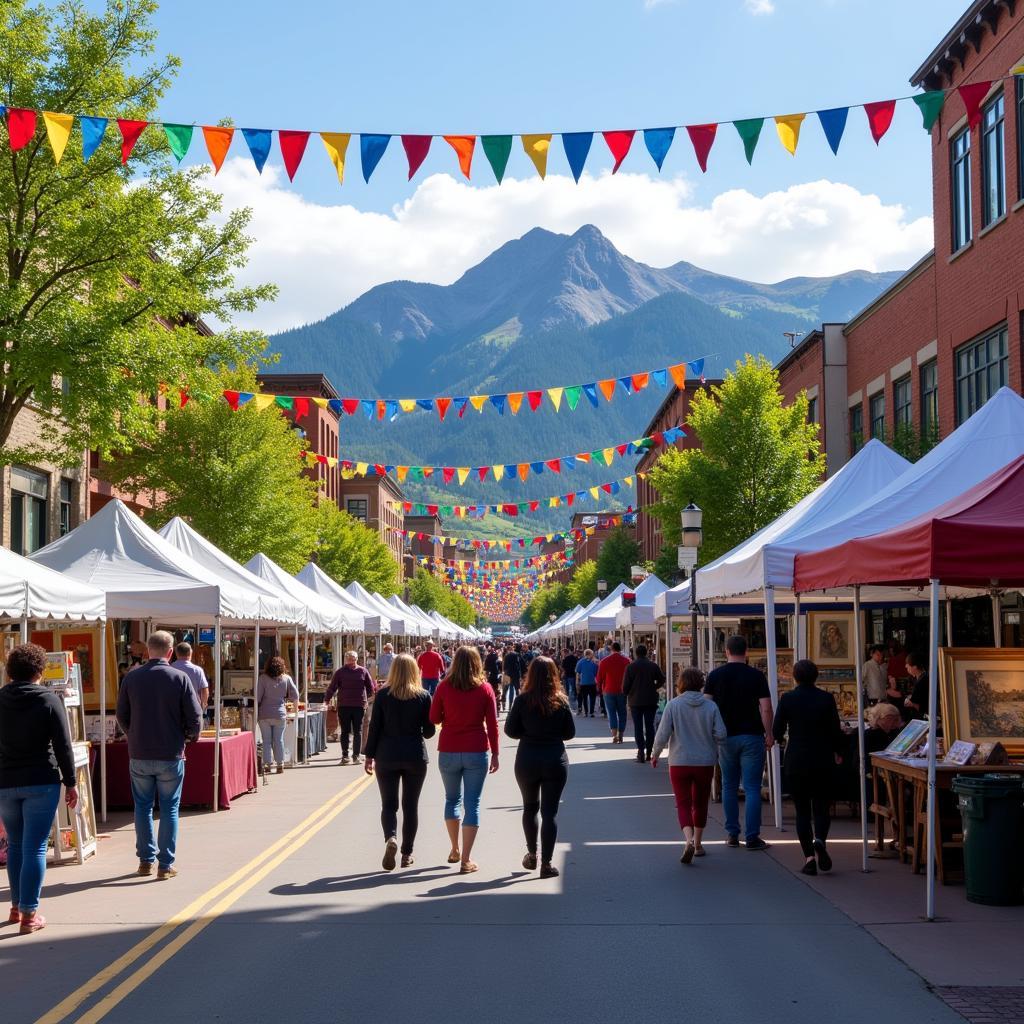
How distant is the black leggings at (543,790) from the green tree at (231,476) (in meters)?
28.4

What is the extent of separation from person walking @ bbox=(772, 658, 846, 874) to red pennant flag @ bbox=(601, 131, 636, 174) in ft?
22.0

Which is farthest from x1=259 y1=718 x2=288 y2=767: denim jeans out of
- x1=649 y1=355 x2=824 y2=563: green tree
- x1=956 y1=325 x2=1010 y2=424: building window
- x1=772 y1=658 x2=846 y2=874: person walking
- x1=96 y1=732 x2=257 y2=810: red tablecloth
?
x1=649 y1=355 x2=824 y2=563: green tree

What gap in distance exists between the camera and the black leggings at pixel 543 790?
1114 centimetres

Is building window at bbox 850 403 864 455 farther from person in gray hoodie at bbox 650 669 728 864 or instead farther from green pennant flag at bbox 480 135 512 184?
person in gray hoodie at bbox 650 669 728 864

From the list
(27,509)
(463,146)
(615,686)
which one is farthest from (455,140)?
(27,509)

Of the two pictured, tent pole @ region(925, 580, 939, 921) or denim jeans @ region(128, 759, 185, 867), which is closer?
tent pole @ region(925, 580, 939, 921)

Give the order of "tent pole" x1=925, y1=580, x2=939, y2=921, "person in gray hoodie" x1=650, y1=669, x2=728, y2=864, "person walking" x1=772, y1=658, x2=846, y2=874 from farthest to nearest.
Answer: "person in gray hoodie" x1=650, y1=669, x2=728, y2=864 < "person walking" x1=772, y1=658, x2=846, y2=874 < "tent pole" x1=925, y1=580, x2=939, y2=921

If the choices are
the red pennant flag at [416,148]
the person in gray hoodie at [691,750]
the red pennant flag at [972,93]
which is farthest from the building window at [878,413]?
the person in gray hoodie at [691,750]

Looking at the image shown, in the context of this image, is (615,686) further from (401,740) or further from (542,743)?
(542,743)

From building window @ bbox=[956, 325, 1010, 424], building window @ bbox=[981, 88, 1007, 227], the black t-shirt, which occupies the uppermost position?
building window @ bbox=[981, 88, 1007, 227]

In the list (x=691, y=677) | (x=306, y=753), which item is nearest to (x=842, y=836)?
(x=691, y=677)

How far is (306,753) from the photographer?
24016 millimetres

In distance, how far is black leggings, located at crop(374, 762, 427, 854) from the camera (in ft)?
38.0

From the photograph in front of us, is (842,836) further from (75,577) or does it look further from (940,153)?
(940,153)
